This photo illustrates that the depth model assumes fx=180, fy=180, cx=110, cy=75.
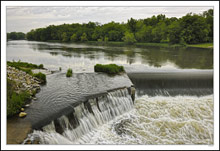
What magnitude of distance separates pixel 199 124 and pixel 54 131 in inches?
236

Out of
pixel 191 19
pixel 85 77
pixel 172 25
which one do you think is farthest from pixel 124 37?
pixel 85 77

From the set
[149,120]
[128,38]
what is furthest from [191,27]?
[149,120]

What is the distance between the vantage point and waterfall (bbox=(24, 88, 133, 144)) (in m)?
5.57

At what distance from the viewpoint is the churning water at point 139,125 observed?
623 cm

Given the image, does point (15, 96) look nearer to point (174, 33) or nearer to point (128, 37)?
point (128, 37)

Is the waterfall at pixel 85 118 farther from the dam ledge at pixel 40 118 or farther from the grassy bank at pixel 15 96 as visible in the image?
the grassy bank at pixel 15 96

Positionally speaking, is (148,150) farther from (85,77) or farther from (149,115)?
(85,77)

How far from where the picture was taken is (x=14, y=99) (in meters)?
6.76

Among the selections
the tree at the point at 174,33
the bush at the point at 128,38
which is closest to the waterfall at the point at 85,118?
the bush at the point at 128,38

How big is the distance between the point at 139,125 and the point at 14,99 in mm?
5059

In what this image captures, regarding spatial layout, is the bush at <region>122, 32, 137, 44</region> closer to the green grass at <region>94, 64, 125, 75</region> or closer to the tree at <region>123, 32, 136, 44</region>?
the tree at <region>123, 32, 136, 44</region>

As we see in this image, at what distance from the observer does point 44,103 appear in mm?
7398

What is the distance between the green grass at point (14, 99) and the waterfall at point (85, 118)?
1.58 metres

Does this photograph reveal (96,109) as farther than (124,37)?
No
